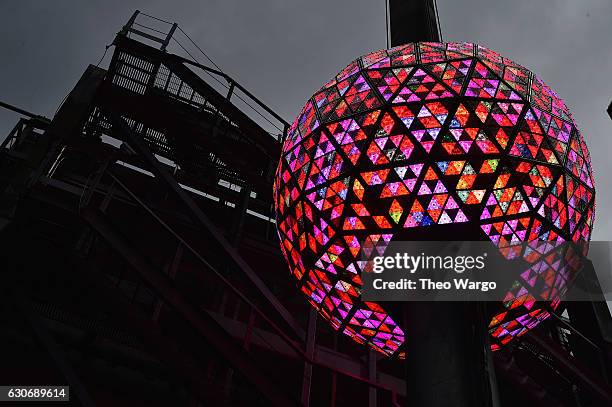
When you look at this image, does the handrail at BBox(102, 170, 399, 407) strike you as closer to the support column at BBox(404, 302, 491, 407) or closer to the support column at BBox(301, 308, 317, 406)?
the support column at BBox(301, 308, 317, 406)

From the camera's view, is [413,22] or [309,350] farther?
[309,350]

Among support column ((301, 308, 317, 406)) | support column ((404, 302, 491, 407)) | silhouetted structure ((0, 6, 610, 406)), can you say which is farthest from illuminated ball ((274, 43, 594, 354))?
support column ((301, 308, 317, 406))

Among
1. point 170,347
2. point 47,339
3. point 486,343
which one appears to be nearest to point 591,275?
point 486,343

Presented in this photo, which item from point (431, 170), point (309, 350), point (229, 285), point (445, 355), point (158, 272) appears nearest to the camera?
point (431, 170)

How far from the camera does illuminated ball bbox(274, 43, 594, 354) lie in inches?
90.5

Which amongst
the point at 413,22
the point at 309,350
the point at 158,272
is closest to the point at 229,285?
the point at 158,272

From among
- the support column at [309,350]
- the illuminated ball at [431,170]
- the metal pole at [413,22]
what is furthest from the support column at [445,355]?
the support column at [309,350]

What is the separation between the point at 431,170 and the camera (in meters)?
2.29

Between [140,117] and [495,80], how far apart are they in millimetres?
5863

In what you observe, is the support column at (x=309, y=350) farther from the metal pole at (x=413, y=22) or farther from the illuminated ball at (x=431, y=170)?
the metal pole at (x=413, y=22)

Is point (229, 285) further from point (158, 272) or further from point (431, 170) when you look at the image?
point (431, 170)

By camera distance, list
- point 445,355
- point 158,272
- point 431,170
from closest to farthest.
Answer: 1. point 431,170
2. point 445,355
3. point 158,272

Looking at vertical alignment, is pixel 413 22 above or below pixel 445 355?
above

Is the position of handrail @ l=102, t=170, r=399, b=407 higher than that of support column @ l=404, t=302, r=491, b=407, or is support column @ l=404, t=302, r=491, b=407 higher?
handrail @ l=102, t=170, r=399, b=407
